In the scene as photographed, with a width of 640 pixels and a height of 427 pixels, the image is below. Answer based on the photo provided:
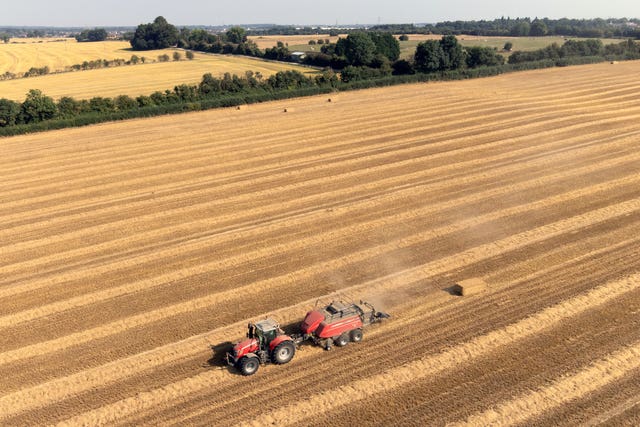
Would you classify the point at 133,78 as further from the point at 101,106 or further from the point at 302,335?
the point at 302,335

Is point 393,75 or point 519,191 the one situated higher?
point 393,75

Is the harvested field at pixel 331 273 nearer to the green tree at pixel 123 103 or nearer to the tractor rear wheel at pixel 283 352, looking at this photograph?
the tractor rear wheel at pixel 283 352

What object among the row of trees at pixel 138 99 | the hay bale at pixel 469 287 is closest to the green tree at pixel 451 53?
the row of trees at pixel 138 99

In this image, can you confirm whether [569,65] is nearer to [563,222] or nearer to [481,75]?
[481,75]

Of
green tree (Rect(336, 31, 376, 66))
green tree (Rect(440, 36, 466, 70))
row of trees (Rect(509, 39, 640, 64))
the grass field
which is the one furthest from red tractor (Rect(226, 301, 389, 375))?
row of trees (Rect(509, 39, 640, 64))

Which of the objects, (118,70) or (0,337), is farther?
(118,70)

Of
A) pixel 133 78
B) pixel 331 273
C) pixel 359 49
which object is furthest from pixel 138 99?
pixel 359 49

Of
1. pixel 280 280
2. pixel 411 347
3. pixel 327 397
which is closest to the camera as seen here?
pixel 327 397

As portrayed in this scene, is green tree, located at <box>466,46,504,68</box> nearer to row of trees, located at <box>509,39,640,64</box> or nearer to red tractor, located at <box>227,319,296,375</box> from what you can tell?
row of trees, located at <box>509,39,640,64</box>

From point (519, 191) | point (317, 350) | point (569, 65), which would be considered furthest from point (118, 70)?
point (317, 350)
